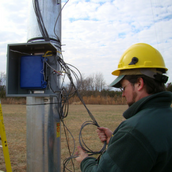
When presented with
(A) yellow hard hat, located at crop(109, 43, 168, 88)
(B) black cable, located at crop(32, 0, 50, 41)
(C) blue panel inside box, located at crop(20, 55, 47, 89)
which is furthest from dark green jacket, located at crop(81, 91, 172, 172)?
(B) black cable, located at crop(32, 0, 50, 41)

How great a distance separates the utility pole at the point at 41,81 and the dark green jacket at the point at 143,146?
4.33 feet

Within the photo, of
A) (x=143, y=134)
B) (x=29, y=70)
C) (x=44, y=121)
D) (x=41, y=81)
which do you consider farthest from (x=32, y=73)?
(x=143, y=134)

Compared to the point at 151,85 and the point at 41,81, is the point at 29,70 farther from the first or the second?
the point at 151,85

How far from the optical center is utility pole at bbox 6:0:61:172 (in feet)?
7.82

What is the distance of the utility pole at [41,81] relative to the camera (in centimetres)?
238

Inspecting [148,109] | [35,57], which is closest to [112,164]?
[148,109]

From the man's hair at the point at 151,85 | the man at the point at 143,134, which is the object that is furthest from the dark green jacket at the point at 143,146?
the man's hair at the point at 151,85

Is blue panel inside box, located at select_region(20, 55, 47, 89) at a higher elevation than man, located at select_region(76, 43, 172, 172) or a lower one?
higher

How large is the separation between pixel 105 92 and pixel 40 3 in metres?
38.0

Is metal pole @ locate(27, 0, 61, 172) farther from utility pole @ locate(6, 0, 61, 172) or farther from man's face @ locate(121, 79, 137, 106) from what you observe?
man's face @ locate(121, 79, 137, 106)

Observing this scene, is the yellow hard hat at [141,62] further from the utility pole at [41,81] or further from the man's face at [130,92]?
the utility pole at [41,81]

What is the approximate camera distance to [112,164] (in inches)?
46.4

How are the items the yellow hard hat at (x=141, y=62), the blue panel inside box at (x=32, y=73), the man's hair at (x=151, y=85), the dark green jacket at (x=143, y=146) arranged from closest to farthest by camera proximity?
the dark green jacket at (x=143, y=146) < the man's hair at (x=151, y=85) < the yellow hard hat at (x=141, y=62) < the blue panel inside box at (x=32, y=73)

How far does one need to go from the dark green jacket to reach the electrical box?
1433mm
